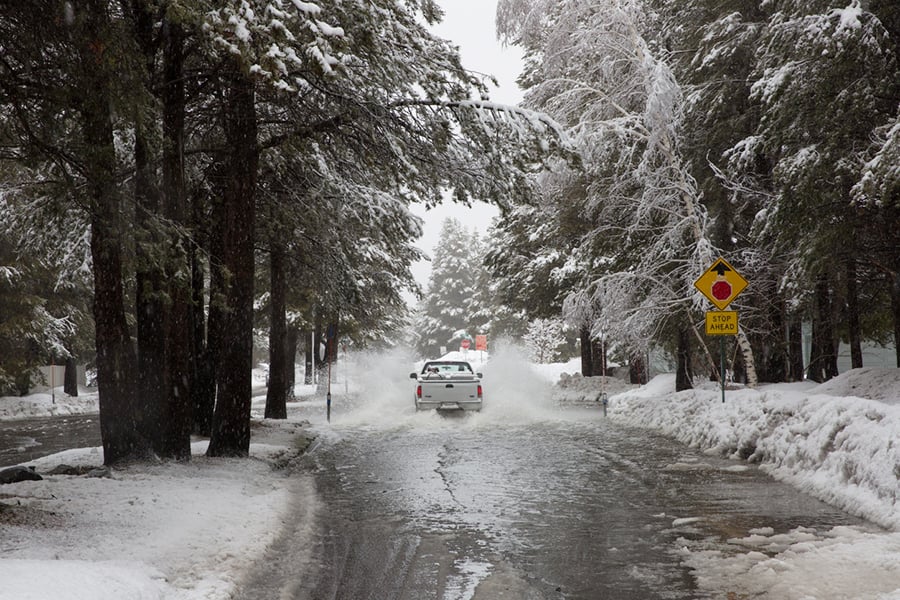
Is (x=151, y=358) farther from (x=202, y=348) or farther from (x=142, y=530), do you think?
(x=142, y=530)

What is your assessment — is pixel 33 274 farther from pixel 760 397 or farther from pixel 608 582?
pixel 608 582

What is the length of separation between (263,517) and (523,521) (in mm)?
2746

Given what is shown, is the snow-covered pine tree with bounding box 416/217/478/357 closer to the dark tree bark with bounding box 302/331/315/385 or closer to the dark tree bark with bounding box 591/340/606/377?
the dark tree bark with bounding box 302/331/315/385

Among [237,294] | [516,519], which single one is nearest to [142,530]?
[516,519]

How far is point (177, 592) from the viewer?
5859mm

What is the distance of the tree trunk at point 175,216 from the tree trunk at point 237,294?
0.68m

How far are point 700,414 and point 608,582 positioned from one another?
37.5ft

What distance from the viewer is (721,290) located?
16328mm

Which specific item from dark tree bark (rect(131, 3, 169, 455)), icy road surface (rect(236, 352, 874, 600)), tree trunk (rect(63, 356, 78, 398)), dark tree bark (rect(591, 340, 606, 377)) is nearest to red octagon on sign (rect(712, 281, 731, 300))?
icy road surface (rect(236, 352, 874, 600))

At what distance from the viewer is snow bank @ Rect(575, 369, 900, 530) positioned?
28.8 ft

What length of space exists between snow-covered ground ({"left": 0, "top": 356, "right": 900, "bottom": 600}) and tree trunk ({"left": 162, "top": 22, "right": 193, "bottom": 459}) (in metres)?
0.69

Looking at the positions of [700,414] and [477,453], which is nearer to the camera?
[477,453]

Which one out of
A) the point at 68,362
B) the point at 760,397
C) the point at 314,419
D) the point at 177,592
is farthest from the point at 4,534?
the point at 68,362

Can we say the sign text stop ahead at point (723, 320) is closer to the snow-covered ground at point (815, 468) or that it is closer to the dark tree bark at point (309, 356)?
the snow-covered ground at point (815, 468)
